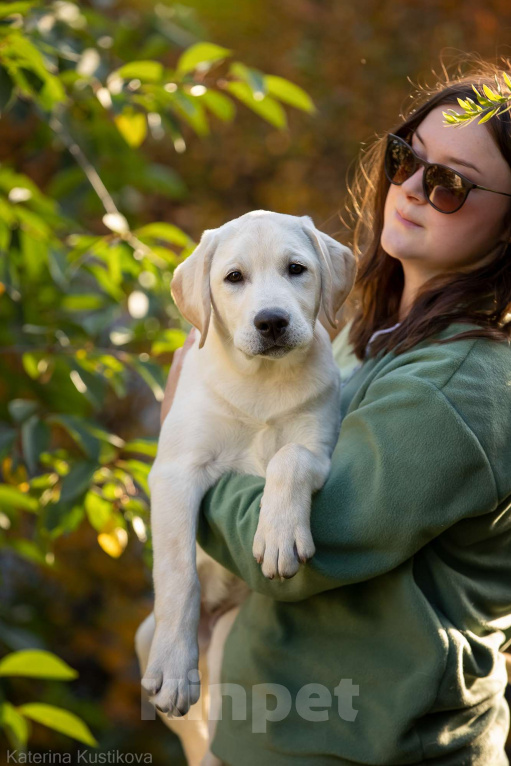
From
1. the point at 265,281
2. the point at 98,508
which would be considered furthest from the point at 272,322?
the point at 98,508

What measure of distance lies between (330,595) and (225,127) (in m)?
5.21

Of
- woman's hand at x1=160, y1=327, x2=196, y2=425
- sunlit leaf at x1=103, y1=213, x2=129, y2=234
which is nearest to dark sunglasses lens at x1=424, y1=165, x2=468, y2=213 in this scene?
woman's hand at x1=160, y1=327, x2=196, y2=425

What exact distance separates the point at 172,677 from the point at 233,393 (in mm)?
764

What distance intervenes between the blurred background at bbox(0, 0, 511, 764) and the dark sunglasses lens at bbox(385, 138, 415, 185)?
465 mm

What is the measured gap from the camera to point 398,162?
2.42 m

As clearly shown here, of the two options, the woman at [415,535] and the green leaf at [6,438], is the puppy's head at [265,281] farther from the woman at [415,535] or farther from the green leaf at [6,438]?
the green leaf at [6,438]

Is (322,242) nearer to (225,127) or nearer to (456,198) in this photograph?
(456,198)

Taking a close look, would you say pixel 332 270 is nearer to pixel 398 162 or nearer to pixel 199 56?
pixel 398 162

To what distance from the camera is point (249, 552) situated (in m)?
1.98

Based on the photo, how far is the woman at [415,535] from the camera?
1.87m

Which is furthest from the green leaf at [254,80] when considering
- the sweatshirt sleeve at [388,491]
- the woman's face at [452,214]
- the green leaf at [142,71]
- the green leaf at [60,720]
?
the green leaf at [60,720]

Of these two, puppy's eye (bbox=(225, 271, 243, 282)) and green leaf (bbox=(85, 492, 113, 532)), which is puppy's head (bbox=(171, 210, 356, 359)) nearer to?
puppy's eye (bbox=(225, 271, 243, 282))

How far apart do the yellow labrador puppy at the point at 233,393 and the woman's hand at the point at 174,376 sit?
0.10 metres

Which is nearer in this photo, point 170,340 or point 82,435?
point 82,435
